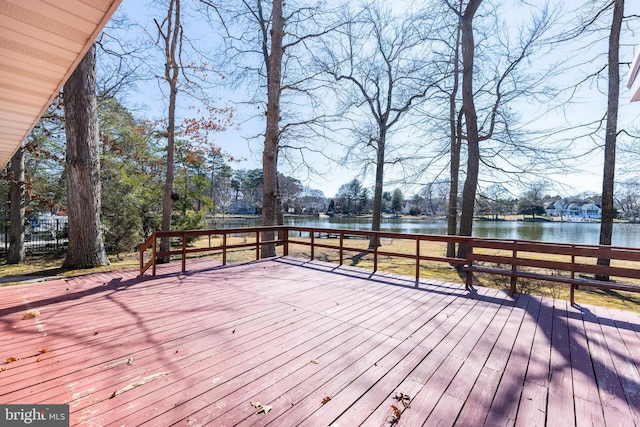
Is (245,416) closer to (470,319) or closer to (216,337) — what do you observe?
(216,337)

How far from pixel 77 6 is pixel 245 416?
2.92 metres

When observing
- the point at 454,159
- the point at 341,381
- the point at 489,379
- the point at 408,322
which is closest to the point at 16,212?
the point at 341,381

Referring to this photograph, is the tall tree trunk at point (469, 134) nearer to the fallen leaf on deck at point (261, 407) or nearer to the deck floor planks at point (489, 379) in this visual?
the deck floor planks at point (489, 379)

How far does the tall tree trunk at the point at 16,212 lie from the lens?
28.4 ft

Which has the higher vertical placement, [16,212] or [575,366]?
[16,212]

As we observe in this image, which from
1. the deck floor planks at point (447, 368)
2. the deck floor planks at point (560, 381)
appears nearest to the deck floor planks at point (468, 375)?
the deck floor planks at point (447, 368)

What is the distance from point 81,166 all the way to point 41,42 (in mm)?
5037

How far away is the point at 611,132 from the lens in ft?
23.6

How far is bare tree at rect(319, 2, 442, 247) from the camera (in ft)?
36.3

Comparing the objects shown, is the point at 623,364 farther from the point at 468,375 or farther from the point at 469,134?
the point at 469,134

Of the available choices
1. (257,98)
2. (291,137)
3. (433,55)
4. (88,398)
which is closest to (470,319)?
(88,398)

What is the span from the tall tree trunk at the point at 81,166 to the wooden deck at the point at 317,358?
2617 mm

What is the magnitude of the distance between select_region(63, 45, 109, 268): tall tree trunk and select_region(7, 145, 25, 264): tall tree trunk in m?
4.55

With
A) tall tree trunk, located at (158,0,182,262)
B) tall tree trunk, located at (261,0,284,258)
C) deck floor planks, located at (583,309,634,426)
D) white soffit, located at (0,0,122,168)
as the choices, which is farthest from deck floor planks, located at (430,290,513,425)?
tall tree trunk, located at (158,0,182,262)
